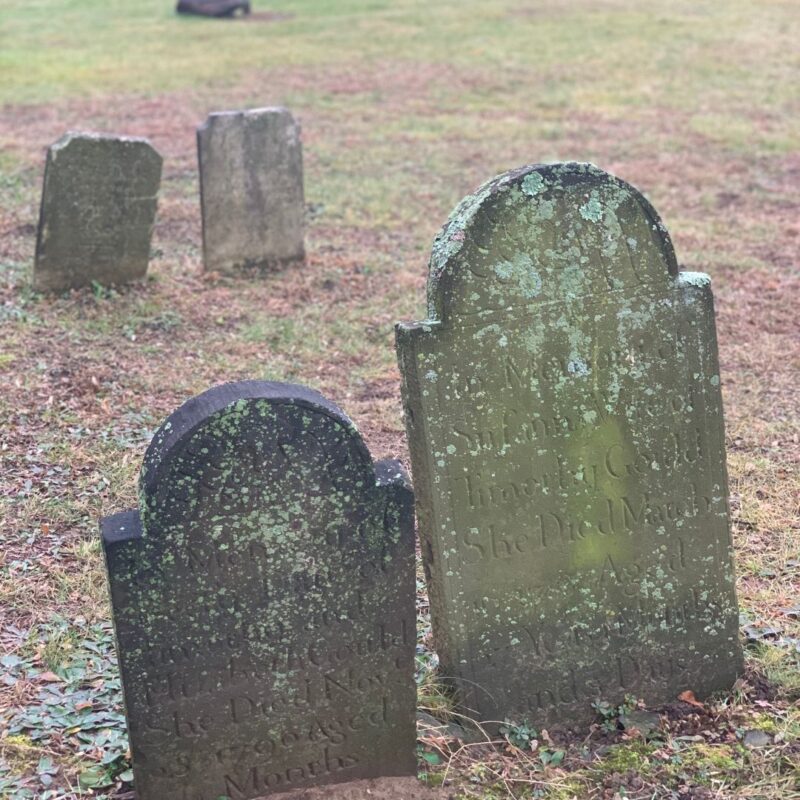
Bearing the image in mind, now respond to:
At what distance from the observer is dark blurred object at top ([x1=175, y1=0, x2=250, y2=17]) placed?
1139 inches

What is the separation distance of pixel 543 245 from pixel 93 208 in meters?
6.04

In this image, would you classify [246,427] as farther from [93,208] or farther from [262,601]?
[93,208]

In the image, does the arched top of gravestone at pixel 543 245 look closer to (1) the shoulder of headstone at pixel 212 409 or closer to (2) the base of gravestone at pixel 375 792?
(1) the shoulder of headstone at pixel 212 409

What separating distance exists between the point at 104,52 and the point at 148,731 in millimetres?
23673

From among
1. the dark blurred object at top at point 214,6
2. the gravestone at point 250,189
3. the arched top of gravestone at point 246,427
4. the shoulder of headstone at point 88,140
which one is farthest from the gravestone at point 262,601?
the dark blurred object at top at point 214,6

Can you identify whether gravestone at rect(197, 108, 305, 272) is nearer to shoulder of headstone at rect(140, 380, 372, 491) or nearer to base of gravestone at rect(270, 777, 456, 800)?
shoulder of headstone at rect(140, 380, 372, 491)

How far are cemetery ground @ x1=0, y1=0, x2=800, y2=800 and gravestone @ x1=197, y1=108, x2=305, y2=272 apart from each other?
1.08 ft

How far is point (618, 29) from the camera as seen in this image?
24688 mm

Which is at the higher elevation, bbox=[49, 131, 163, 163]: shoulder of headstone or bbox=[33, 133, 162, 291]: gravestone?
bbox=[49, 131, 163, 163]: shoulder of headstone

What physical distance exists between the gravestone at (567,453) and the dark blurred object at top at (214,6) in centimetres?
2800

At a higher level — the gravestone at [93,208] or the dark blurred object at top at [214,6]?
the dark blurred object at top at [214,6]

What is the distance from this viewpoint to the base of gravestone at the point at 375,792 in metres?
3.47

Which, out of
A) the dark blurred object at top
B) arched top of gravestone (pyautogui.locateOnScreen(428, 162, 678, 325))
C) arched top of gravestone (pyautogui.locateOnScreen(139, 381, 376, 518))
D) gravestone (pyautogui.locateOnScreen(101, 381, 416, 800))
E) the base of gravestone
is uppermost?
the dark blurred object at top

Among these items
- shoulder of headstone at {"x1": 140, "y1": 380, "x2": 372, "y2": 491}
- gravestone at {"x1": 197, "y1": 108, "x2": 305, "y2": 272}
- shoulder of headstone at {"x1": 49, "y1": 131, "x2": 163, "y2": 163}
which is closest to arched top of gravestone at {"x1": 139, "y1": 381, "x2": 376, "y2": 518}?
shoulder of headstone at {"x1": 140, "y1": 380, "x2": 372, "y2": 491}
